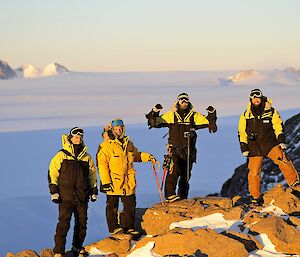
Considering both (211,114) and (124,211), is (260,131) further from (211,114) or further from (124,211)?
(124,211)

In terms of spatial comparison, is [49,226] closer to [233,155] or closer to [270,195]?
[233,155]

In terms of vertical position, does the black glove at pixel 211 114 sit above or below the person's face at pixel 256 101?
below

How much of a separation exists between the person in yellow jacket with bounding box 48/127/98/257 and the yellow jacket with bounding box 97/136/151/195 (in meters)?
0.31

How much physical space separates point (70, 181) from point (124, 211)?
63.0 inches


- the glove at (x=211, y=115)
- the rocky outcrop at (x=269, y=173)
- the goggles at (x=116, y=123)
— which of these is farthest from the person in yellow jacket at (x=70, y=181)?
the rocky outcrop at (x=269, y=173)

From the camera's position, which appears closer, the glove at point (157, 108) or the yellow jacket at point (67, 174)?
the yellow jacket at point (67, 174)

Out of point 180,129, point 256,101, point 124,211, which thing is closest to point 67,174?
point 124,211

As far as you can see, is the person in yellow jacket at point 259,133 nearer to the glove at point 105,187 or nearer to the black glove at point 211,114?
the black glove at point 211,114

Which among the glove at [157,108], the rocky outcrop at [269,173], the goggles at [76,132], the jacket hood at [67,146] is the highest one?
the glove at [157,108]

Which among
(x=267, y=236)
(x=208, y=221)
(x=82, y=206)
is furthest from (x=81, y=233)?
(x=267, y=236)

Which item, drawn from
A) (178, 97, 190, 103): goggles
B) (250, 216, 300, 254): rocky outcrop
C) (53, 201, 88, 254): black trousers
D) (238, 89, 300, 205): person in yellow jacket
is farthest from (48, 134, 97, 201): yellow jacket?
(238, 89, 300, 205): person in yellow jacket

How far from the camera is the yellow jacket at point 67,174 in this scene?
12.6 meters

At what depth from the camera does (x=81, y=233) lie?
13.1 meters

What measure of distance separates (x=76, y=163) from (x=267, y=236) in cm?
395
